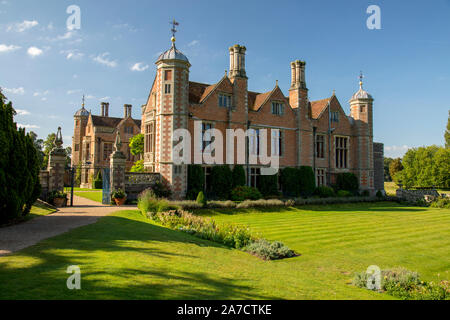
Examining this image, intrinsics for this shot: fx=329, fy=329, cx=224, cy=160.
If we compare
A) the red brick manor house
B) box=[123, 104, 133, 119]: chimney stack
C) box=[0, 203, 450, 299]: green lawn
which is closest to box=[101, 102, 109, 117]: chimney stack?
box=[123, 104, 133, 119]: chimney stack

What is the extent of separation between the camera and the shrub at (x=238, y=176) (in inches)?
999

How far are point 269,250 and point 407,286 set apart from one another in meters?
4.05

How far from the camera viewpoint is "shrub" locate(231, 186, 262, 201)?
2402cm

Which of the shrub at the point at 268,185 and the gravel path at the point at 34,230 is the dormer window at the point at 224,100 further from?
the gravel path at the point at 34,230

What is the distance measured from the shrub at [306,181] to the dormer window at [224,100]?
896 centimetres

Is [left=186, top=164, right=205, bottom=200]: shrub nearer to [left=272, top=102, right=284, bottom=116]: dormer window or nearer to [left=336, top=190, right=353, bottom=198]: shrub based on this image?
[left=272, top=102, right=284, bottom=116]: dormer window

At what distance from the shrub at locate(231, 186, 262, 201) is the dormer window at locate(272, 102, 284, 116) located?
7.67 m

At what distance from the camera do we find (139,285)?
5875mm

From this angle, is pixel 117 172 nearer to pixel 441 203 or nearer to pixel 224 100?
pixel 224 100

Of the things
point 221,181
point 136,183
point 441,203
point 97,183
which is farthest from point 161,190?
point 441,203

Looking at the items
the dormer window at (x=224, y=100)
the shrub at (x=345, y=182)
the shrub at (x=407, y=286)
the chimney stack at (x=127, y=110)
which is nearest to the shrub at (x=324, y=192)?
the shrub at (x=345, y=182)

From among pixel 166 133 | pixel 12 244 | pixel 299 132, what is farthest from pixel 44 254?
pixel 299 132
